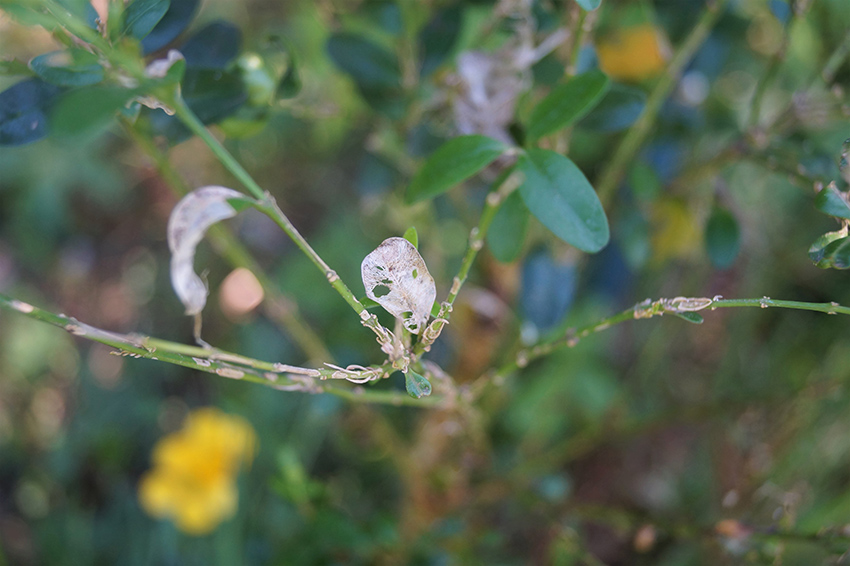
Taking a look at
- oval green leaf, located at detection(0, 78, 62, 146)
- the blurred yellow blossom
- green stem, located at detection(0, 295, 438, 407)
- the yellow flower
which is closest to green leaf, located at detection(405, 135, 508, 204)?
green stem, located at detection(0, 295, 438, 407)

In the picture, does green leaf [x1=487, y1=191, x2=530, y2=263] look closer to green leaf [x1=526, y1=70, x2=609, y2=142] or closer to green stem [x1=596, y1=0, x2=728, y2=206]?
green leaf [x1=526, y1=70, x2=609, y2=142]

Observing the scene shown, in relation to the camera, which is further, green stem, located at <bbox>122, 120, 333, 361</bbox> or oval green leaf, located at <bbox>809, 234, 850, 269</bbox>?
green stem, located at <bbox>122, 120, 333, 361</bbox>

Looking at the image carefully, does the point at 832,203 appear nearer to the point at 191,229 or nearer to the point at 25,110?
the point at 191,229

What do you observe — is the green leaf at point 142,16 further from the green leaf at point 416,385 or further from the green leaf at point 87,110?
the green leaf at point 416,385

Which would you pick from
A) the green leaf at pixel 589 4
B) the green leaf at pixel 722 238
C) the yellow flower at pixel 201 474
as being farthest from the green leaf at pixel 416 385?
the yellow flower at pixel 201 474

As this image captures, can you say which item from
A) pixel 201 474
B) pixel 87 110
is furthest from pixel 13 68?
pixel 201 474
